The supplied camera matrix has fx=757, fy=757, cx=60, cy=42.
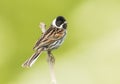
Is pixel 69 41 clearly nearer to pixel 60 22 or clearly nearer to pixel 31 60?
pixel 60 22

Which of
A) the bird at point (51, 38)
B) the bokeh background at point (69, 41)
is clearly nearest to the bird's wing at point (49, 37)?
the bird at point (51, 38)

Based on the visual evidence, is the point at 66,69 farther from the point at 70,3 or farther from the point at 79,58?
the point at 70,3

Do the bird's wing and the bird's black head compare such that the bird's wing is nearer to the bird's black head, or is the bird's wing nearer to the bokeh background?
the bird's black head

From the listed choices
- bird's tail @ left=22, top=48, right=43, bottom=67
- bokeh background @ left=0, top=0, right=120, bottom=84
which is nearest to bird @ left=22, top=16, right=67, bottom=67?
bird's tail @ left=22, top=48, right=43, bottom=67

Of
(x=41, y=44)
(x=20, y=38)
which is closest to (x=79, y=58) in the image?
(x=20, y=38)

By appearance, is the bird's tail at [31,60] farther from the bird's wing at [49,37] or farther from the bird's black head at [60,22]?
the bird's black head at [60,22]

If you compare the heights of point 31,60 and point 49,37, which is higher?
point 49,37

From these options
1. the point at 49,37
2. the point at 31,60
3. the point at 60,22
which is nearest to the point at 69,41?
the point at 60,22
